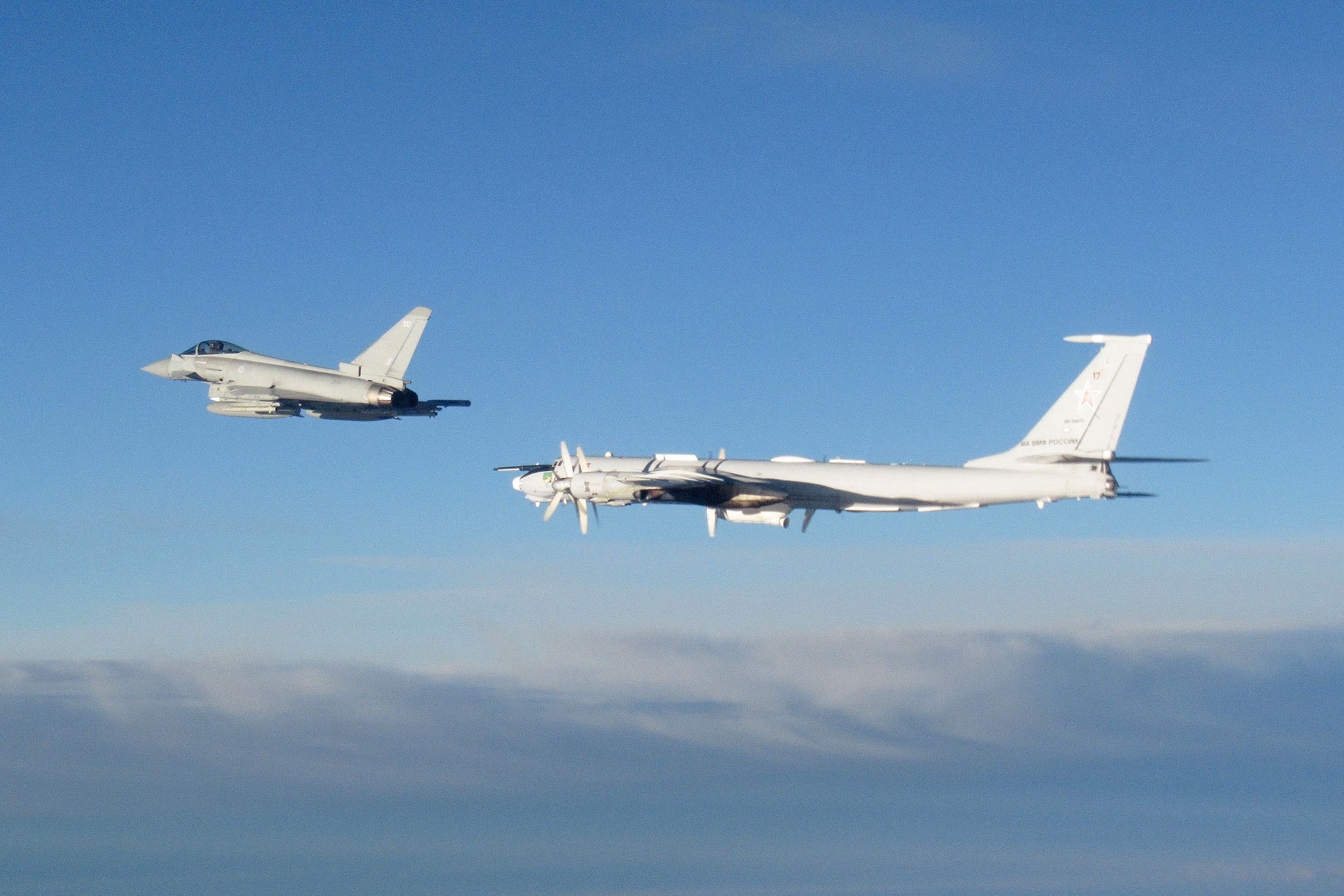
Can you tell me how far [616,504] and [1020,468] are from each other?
16478 millimetres

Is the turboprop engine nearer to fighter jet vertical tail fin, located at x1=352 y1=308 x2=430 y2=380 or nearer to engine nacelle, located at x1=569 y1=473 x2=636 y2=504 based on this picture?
engine nacelle, located at x1=569 y1=473 x2=636 y2=504

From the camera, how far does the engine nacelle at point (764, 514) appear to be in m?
60.0

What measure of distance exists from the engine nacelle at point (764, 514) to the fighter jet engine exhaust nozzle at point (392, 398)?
50.7ft

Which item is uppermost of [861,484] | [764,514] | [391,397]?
[391,397]

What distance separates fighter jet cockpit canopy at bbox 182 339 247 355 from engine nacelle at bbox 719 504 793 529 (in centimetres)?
2535

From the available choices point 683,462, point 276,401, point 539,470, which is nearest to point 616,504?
point 683,462

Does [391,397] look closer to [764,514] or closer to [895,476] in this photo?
[764,514]

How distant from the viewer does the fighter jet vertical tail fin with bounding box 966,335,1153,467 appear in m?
51.8

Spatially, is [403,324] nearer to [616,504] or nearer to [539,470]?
[539,470]

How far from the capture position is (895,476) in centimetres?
5734

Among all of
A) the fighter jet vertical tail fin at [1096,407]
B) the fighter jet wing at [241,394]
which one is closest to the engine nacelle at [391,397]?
the fighter jet wing at [241,394]

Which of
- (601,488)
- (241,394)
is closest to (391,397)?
(241,394)

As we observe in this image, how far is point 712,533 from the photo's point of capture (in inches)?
2399

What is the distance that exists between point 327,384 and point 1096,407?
33.8 meters
